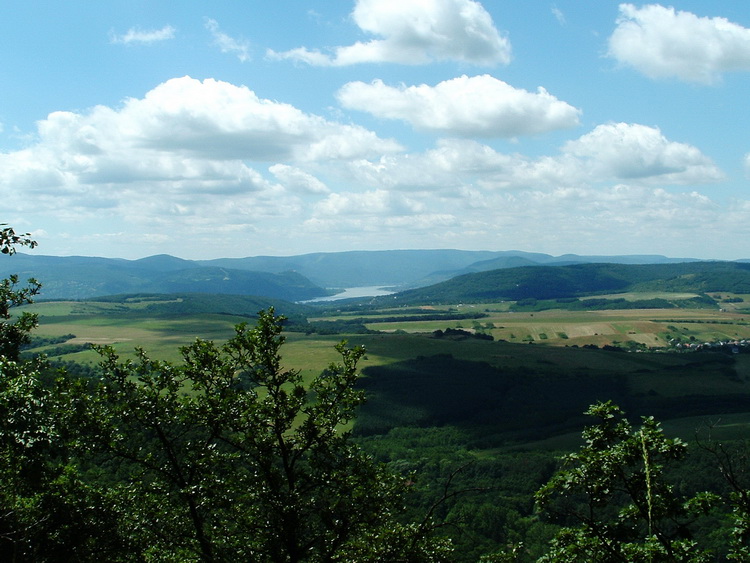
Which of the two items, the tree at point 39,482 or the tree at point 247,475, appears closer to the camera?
the tree at point 39,482

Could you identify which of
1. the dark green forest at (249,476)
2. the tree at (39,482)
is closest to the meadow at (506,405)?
the dark green forest at (249,476)

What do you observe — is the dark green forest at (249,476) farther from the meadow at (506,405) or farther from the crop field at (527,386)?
the crop field at (527,386)

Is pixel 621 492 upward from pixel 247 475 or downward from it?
upward

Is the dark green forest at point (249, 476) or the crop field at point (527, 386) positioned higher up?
the dark green forest at point (249, 476)

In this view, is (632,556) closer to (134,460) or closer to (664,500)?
(664,500)

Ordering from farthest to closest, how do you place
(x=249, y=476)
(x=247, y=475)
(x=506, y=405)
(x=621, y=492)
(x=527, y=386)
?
1. (x=527, y=386)
2. (x=506, y=405)
3. (x=247, y=475)
4. (x=249, y=476)
5. (x=621, y=492)

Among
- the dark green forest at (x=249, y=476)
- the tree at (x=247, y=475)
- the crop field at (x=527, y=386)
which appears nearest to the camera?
the dark green forest at (x=249, y=476)

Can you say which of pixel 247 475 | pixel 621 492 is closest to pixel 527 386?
pixel 621 492

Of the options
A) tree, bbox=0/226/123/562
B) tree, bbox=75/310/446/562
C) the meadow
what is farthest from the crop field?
tree, bbox=0/226/123/562

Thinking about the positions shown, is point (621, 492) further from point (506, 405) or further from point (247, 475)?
point (506, 405)

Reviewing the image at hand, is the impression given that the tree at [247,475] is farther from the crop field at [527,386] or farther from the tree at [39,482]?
the crop field at [527,386]

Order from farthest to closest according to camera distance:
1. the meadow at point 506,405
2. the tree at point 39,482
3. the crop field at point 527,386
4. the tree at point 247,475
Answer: the crop field at point 527,386 → the meadow at point 506,405 → the tree at point 247,475 → the tree at point 39,482

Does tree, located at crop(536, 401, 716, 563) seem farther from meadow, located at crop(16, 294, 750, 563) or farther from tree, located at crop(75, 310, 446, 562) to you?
meadow, located at crop(16, 294, 750, 563)

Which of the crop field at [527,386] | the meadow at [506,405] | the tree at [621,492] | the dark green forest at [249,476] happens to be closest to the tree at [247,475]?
the dark green forest at [249,476]
